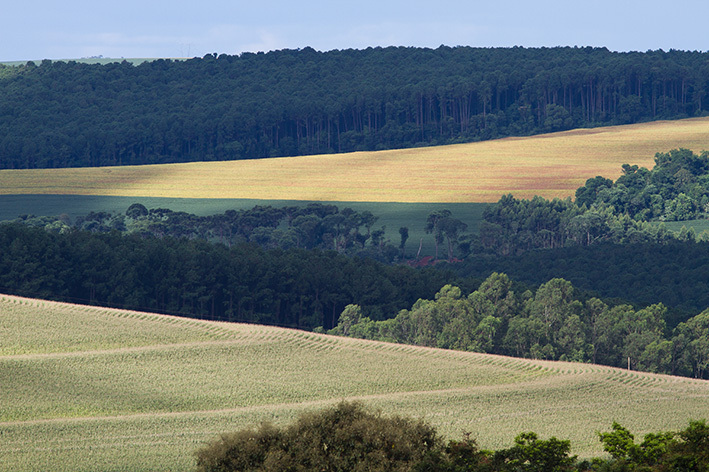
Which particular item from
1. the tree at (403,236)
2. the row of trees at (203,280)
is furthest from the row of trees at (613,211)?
the row of trees at (203,280)

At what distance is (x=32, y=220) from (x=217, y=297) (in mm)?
55256

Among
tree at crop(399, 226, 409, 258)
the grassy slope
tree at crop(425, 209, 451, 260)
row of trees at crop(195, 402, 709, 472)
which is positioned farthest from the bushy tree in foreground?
tree at crop(425, 209, 451, 260)

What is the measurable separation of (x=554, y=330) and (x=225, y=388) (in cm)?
4302

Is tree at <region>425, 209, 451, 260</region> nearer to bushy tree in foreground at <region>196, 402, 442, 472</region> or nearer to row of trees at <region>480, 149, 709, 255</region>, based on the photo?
row of trees at <region>480, 149, 709, 255</region>

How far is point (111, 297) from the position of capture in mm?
110062

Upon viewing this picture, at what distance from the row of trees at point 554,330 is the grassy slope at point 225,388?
19.5 metres

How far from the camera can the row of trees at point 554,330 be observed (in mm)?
95500

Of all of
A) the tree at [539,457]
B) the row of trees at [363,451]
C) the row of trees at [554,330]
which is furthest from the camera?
the row of trees at [554,330]

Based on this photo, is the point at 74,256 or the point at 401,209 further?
the point at 401,209

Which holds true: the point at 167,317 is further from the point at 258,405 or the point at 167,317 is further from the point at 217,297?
the point at 217,297

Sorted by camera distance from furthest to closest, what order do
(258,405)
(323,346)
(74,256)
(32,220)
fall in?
(32,220)
(74,256)
(323,346)
(258,405)

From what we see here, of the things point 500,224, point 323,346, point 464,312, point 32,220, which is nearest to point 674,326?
point 464,312

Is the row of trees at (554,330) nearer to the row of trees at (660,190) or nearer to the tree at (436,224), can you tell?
the tree at (436,224)

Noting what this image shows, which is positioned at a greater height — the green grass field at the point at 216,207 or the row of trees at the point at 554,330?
the green grass field at the point at 216,207
